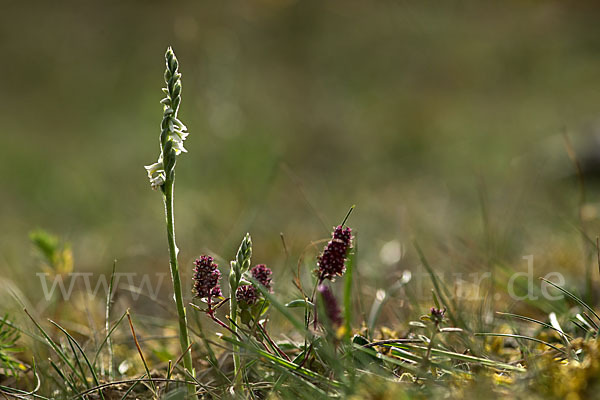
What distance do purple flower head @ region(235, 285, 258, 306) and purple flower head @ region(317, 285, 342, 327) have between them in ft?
0.63

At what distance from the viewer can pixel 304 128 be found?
670cm

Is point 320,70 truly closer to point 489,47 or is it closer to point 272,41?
point 272,41

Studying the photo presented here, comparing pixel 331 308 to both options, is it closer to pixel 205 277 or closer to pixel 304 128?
pixel 205 277

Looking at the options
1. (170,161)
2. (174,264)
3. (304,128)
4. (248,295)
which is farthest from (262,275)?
(304,128)

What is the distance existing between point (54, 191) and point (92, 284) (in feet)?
8.73

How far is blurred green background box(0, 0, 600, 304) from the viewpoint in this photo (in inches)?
117

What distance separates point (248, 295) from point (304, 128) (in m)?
5.77

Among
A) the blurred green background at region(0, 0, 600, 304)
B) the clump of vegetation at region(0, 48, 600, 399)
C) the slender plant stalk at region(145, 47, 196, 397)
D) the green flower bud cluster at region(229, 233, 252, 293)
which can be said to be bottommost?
the clump of vegetation at region(0, 48, 600, 399)

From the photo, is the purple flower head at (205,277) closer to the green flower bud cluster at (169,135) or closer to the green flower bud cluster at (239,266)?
the green flower bud cluster at (239,266)

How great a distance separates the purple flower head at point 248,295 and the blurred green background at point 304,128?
1.78 feet

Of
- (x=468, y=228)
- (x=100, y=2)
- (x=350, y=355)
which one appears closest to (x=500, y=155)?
(x=468, y=228)

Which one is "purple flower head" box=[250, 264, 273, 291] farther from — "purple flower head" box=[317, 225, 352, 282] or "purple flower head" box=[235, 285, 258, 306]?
"purple flower head" box=[317, 225, 352, 282]

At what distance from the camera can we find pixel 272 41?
10.5m

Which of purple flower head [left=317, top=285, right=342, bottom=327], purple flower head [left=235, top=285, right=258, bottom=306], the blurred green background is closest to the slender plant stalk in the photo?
purple flower head [left=235, top=285, right=258, bottom=306]
